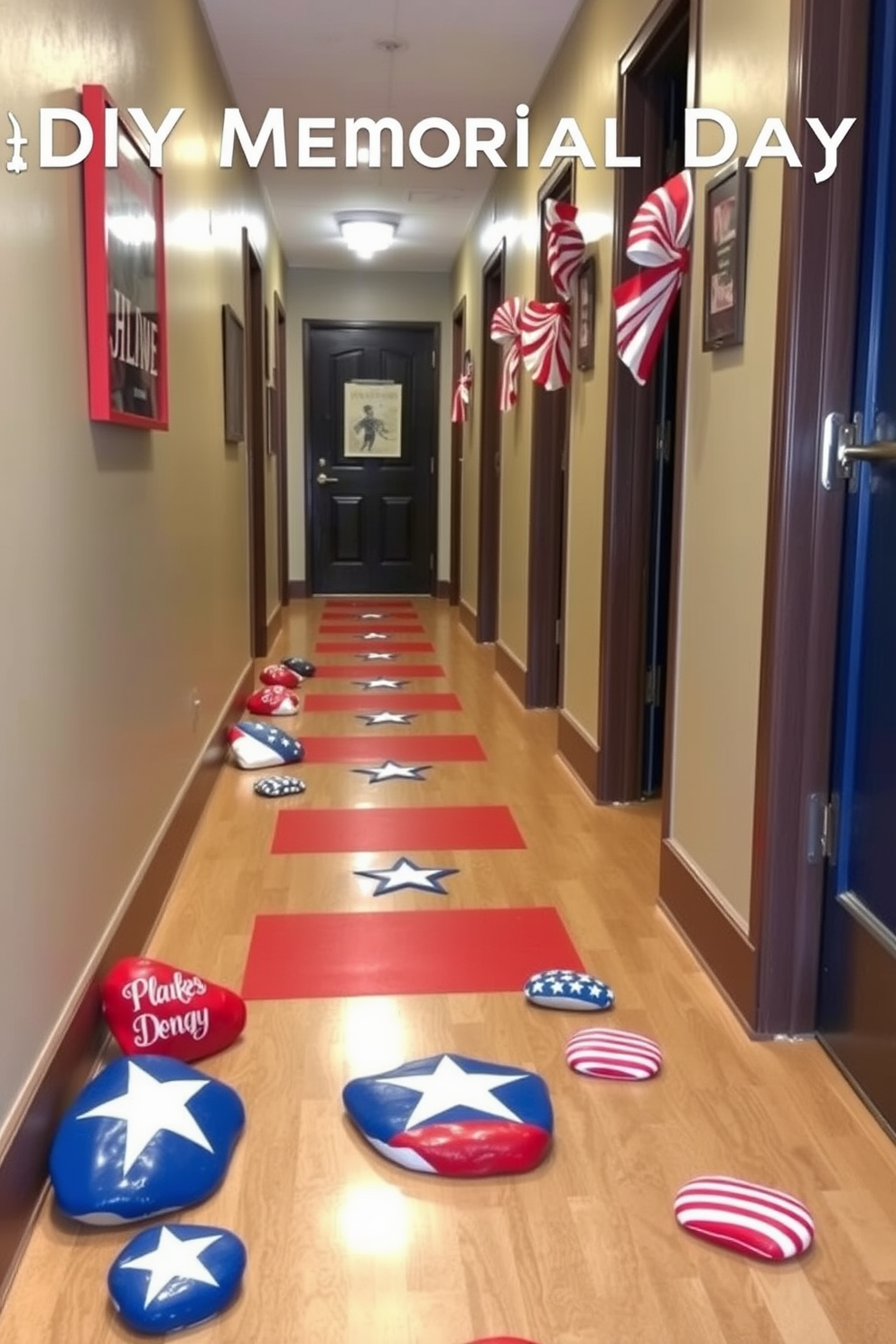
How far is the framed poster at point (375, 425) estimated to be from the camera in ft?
31.3

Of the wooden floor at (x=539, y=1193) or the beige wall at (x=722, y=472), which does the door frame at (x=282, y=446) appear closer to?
the beige wall at (x=722, y=472)

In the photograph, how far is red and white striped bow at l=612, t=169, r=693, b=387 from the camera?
274 cm

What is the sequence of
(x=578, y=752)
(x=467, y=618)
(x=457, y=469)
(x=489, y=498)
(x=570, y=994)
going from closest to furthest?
(x=570, y=994) < (x=578, y=752) < (x=489, y=498) < (x=467, y=618) < (x=457, y=469)

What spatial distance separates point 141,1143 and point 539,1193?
58cm

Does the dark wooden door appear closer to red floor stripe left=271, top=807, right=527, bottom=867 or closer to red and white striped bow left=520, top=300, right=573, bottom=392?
red and white striped bow left=520, top=300, right=573, bottom=392

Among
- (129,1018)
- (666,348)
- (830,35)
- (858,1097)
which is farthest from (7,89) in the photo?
(666,348)

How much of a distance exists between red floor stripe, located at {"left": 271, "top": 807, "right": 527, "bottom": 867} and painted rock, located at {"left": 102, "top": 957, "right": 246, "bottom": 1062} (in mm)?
1133

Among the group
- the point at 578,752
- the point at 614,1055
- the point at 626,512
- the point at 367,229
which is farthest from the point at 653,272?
the point at 367,229

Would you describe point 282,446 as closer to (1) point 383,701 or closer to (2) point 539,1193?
(1) point 383,701

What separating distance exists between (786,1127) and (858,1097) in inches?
6.6

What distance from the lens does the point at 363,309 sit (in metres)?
9.41

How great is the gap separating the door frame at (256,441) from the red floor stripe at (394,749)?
138cm

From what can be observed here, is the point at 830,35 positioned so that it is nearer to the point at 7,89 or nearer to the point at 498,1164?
the point at 7,89

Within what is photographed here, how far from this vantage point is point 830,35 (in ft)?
6.52
